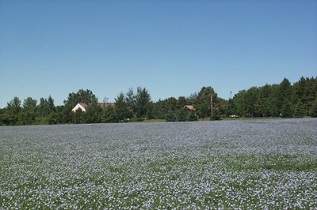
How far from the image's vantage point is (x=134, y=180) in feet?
42.2

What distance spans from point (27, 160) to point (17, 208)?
1038 centimetres

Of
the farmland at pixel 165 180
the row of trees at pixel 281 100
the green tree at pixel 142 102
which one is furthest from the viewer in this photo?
the green tree at pixel 142 102

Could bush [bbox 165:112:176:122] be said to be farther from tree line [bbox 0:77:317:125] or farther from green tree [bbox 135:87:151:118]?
green tree [bbox 135:87:151:118]

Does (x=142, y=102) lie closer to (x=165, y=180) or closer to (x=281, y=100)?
(x=281, y=100)

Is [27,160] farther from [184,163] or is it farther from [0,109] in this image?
[0,109]

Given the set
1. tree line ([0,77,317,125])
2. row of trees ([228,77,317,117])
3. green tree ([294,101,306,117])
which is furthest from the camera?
row of trees ([228,77,317,117])

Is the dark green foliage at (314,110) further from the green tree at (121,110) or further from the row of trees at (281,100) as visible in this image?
the green tree at (121,110)

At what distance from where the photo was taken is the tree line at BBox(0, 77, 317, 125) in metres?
90.1

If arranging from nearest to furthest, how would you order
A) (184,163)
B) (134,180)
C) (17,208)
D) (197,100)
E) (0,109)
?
(17,208)
(134,180)
(184,163)
(0,109)
(197,100)

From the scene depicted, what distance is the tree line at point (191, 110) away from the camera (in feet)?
295

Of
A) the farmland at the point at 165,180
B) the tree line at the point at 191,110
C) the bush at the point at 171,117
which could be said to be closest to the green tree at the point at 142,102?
the tree line at the point at 191,110

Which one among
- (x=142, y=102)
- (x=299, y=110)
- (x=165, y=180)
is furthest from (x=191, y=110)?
(x=165, y=180)

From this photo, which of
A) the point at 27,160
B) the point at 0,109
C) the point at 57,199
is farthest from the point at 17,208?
the point at 0,109

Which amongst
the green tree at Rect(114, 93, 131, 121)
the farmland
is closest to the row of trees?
the green tree at Rect(114, 93, 131, 121)
